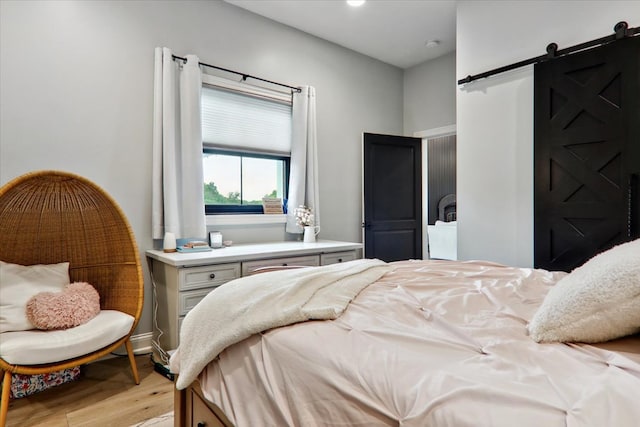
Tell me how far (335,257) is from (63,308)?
2035 millimetres

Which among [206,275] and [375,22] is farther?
[375,22]

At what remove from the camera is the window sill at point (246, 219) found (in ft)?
10.4

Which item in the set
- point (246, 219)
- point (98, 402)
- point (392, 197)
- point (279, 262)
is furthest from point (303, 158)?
point (98, 402)

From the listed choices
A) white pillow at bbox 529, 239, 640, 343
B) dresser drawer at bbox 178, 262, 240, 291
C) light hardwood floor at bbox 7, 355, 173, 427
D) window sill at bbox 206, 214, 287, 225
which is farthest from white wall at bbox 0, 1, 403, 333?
white pillow at bbox 529, 239, 640, 343

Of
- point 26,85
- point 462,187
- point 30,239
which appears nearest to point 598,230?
point 462,187

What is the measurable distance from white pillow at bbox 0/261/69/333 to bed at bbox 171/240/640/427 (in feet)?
4.26

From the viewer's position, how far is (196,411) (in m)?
1.38

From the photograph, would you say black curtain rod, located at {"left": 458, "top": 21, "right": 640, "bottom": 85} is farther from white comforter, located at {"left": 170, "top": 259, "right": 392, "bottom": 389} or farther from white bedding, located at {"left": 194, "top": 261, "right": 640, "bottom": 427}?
white comforter, located at {"left": 170, "top": 259, "right": 392, "bottom": 389}

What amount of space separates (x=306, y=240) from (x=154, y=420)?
6.44 feet

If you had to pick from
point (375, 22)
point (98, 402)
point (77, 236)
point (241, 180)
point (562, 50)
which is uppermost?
point (375, 22)

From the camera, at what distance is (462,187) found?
3.28 m

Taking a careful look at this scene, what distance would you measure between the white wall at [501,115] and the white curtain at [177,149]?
231cm

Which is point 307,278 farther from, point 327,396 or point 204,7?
point 204,7

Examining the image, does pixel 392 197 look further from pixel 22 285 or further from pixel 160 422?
pixel 22 285
